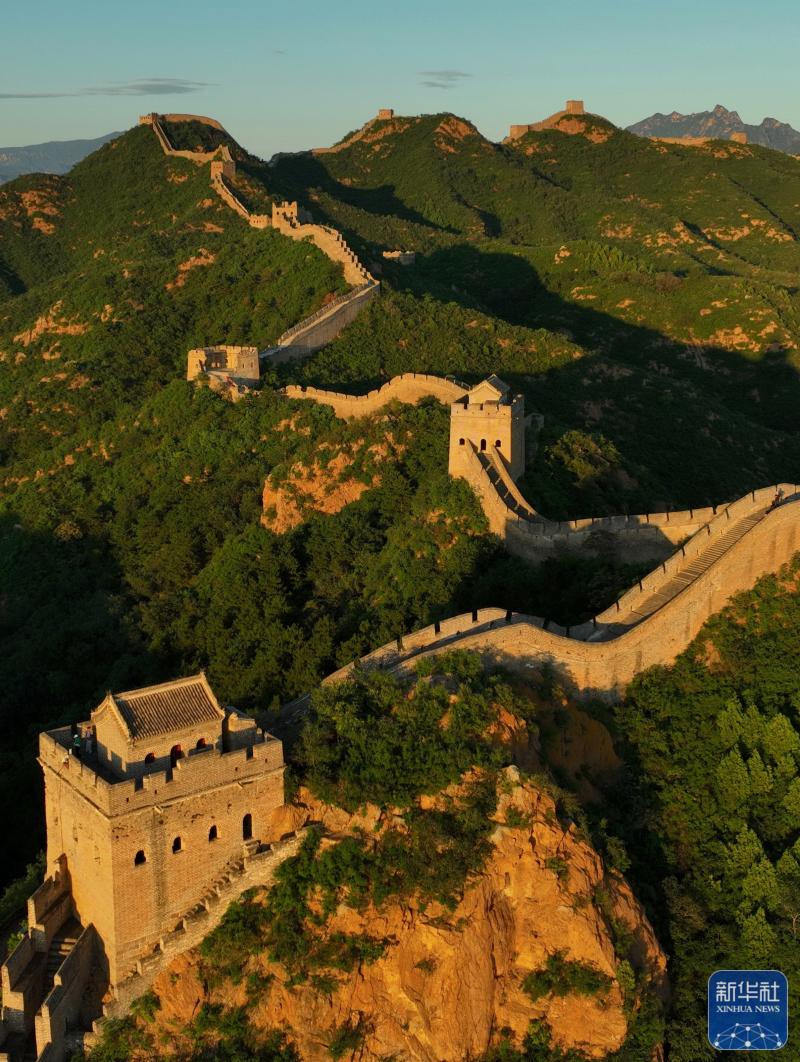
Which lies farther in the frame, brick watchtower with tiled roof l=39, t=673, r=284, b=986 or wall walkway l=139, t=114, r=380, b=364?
wall walkway l=139, t=114, r=380, b=364

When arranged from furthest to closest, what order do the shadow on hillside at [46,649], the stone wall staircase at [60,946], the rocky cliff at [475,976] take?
the shadow on hillside at [46,649] → the stone wall staircase at [60,946] → the rocky cliff at [475,976]

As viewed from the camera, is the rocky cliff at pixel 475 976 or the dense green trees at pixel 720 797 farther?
the dense green trees at pixel 720 797

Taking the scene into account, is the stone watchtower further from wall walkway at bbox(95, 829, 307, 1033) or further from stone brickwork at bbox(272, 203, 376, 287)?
stone brickwork at bbox(272, 203, 376, 287)

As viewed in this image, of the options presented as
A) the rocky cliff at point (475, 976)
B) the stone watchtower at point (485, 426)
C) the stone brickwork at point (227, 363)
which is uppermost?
the stone brickwork at point (227, 363)

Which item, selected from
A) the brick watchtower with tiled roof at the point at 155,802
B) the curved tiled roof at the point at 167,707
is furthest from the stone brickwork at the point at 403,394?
the brick watchtower with tiled roof at the point at 155,802

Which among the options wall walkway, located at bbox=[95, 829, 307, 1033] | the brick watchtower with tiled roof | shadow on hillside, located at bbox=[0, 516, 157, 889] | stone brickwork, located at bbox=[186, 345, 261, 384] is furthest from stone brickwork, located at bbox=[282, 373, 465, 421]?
wall walkway, located at bbox=[95, 829, 307, 1033]

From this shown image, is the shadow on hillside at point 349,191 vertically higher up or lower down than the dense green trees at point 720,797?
higher up

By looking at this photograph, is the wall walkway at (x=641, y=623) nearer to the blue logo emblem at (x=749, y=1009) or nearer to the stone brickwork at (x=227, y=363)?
the blue logo emblem at (x=749, y=1009)
